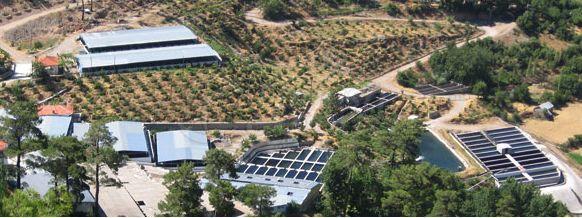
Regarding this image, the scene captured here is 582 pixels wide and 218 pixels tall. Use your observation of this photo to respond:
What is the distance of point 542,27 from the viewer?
124 meters

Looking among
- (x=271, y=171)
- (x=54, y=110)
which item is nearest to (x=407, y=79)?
(x=271, y=171)

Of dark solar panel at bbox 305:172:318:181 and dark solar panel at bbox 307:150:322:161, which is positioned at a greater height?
dark solar panel at bbox 305:172:318:181

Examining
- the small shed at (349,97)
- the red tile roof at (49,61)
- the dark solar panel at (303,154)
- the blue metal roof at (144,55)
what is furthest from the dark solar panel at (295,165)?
the red tile roof at (49,61)

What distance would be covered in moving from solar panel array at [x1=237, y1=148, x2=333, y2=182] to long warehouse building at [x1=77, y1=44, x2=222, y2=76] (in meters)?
18.6

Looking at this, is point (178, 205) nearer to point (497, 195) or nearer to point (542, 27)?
point (497, 195)

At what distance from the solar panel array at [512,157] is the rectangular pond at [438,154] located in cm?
274

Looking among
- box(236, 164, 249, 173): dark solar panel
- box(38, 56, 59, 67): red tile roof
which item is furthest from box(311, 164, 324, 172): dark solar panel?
box(38, 56, 59, 67): red tile roof

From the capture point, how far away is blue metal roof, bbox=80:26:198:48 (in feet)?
323

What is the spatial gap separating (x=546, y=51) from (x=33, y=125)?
78.3 meters

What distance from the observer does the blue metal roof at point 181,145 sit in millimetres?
78000

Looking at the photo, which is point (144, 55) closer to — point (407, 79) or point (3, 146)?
point (3, 146)

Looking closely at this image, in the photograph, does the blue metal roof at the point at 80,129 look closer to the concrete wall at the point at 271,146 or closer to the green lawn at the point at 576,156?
the concrete wall at the point at 271,146

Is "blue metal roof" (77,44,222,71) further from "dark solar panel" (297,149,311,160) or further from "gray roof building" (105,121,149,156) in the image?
"dark solar panel" (297,149,311,160)

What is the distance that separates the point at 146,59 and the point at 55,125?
17698 millimetres
